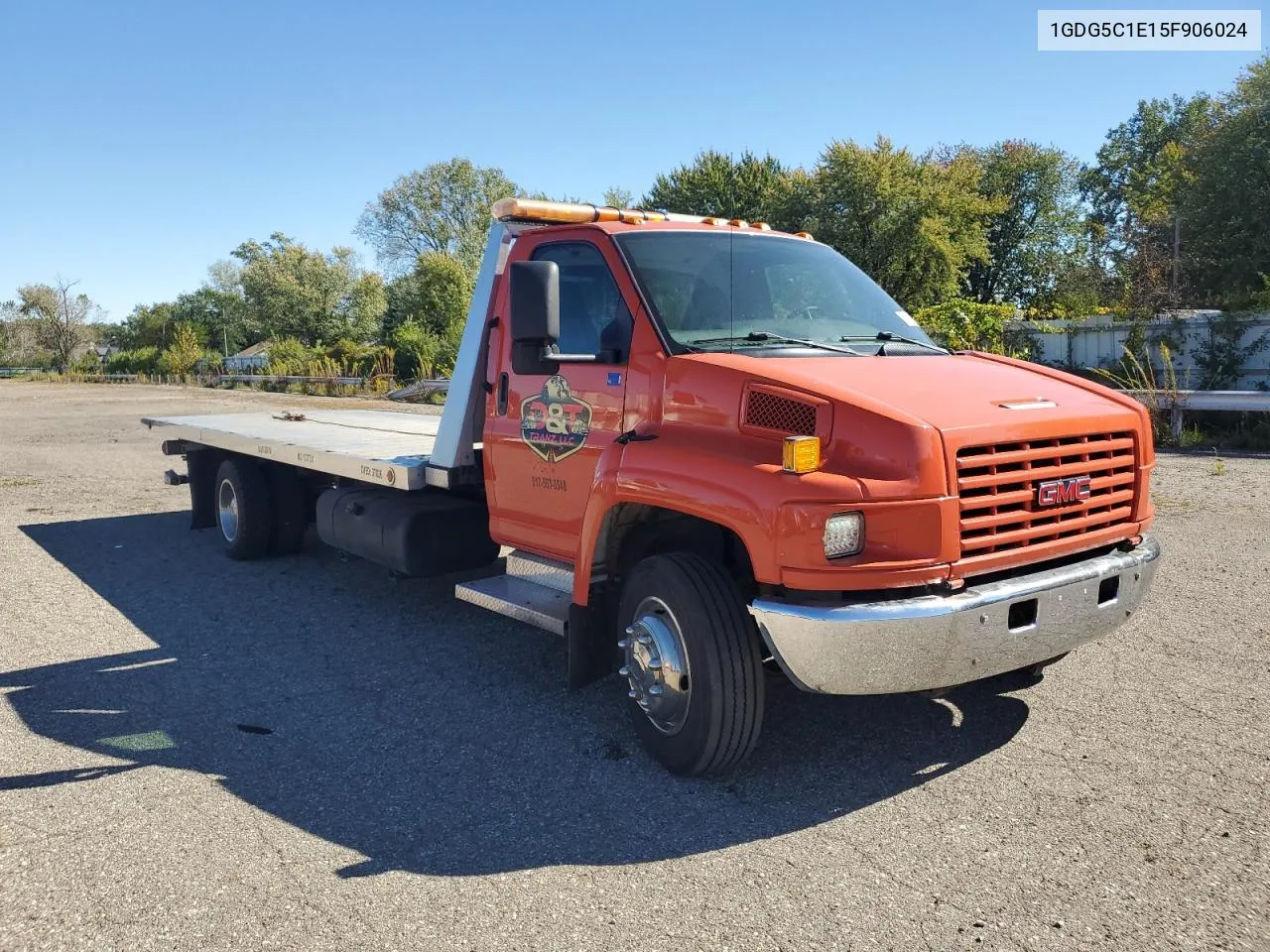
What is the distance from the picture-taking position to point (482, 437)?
5.44 meters

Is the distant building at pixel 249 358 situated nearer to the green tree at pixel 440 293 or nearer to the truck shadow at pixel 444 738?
the green tree at pixel 440 293

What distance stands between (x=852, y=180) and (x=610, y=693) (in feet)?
103

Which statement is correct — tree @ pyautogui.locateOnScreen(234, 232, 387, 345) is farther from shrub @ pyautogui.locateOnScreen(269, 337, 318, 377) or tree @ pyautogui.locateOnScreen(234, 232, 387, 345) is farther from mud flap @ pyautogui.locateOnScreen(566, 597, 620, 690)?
mud flap @ pyautogui.locateOnScreen(566, 597, 620, 690)

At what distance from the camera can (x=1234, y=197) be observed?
27812mm

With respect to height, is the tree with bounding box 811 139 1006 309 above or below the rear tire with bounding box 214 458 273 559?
above

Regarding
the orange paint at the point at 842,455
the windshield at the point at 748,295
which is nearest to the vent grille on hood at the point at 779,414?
the orange paint at the point at 842,455

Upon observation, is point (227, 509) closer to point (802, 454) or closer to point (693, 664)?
point (693, 664)

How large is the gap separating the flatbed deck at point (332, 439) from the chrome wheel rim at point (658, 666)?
2162 mm

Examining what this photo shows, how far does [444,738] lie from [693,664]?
137cm

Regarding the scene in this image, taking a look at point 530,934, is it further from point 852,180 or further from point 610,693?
point 852,180

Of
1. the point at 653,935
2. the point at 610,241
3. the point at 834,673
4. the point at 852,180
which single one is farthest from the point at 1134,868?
the point at 852,180

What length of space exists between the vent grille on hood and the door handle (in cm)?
175

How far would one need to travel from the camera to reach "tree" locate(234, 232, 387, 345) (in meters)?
72.2

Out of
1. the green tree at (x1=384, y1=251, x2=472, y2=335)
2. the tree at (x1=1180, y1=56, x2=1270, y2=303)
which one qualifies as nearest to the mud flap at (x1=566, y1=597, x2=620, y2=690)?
the tree at (x1=1180, y1=56, x2=1270, y2=303)
